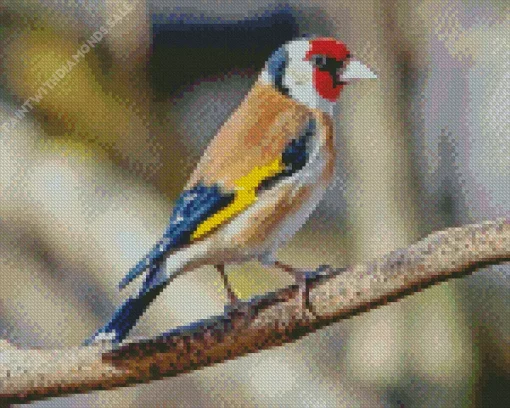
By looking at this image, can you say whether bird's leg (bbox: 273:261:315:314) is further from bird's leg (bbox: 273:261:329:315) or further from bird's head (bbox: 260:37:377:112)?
bird's head (bbox: 260:37:377:112)

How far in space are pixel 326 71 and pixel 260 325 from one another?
0.76 feet

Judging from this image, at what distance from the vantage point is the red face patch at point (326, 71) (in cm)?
104

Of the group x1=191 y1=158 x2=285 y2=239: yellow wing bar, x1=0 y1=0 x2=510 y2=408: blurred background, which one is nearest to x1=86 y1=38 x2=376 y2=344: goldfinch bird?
x1=191 y1=158 x2=285 y2=239: yellow wing bar

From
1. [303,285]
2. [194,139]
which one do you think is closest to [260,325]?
[303,285]

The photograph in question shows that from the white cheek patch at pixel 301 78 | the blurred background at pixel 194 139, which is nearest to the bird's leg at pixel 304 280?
the white cheek patch at pixel 301 78

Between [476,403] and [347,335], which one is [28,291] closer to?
[347,335]

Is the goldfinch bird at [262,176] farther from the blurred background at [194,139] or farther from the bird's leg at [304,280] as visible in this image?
the blurred background at [194,139]

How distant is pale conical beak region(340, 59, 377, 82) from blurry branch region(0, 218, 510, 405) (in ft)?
0.50

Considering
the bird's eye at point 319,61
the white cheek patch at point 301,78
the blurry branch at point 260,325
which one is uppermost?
the bird's eye at point 319,61

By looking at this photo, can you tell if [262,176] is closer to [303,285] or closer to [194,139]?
[303,285]

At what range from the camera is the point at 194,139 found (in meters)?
1.71

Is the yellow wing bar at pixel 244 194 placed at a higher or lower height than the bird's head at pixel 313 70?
lower

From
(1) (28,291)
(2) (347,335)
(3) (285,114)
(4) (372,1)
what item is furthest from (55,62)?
(3) (285,114)

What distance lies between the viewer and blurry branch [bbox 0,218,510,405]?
96 cm
